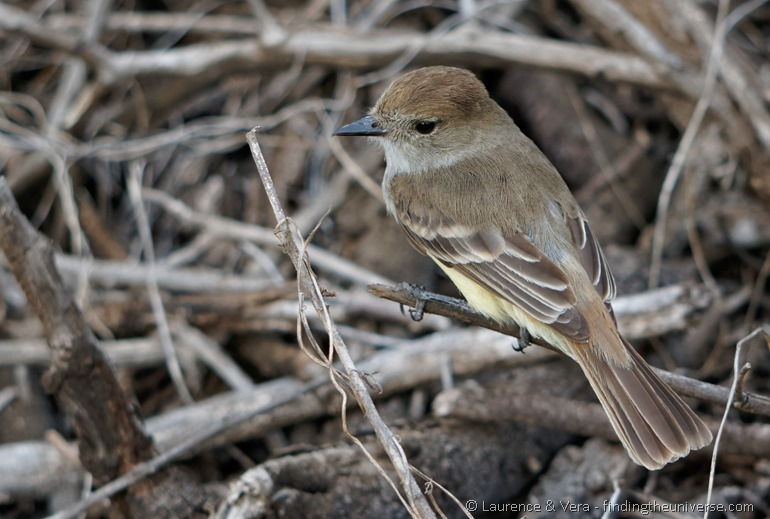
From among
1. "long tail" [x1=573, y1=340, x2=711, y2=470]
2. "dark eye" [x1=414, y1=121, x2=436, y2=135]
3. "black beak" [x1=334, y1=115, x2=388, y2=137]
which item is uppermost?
"black beak" [x1=334, y1=115, x2=388, y2=137]

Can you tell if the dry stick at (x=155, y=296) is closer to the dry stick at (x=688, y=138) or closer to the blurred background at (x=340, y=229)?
the blurred background at (x=340, y=229)

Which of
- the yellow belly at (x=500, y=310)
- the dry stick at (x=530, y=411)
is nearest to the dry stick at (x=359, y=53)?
the yellow belly at (x=500, y=310)

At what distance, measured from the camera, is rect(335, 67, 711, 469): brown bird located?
3178mm

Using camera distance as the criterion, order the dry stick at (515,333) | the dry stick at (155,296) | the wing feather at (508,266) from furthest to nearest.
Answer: the dry stick at (155,296) < the wing feather at (508,266) < the dry stick at (515,333)

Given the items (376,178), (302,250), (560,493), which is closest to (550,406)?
(560,493)

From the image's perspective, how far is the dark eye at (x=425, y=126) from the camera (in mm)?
3997

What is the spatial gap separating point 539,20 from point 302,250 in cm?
367

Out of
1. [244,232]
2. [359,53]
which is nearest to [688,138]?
[359,53]

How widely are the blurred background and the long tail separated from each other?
0.36m

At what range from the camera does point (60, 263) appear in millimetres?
4871

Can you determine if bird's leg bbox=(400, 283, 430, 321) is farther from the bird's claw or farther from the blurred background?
the blurred background

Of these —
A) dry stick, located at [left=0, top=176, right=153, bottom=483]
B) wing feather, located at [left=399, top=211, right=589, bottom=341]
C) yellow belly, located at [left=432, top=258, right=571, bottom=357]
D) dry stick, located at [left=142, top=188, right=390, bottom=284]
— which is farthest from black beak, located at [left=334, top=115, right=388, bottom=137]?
dry stick, located at [left=0, top=176, right=153, bottom=483]

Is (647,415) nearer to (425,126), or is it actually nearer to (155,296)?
(425,126)

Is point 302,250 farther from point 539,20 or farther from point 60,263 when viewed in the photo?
point 539,20
